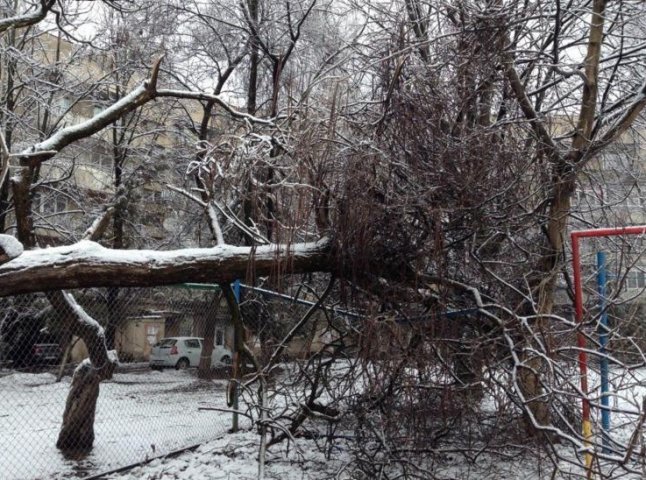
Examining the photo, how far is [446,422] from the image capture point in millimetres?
5043

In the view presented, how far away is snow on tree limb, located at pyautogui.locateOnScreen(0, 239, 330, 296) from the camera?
4.45 m

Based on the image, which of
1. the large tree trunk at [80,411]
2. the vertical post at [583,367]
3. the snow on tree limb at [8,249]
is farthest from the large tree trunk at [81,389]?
the vertical post at [583,367]

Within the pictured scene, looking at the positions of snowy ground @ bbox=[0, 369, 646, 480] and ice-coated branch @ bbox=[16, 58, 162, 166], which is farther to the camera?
ice-coated branch @ bbox=[16, 58, 162, 166]

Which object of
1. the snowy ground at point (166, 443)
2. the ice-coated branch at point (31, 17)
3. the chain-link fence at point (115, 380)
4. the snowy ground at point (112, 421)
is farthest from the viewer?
the ice-coated branch at point (31, 17)

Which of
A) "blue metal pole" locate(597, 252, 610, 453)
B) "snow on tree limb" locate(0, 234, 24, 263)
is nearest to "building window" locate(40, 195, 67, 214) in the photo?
"snow on tree limb" locate(0, 234, 24, 263)

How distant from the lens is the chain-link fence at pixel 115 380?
5992 millimetres

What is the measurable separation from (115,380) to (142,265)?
2629mm

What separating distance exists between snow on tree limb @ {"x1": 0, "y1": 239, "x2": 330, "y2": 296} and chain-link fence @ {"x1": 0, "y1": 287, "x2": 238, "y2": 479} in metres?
1.28

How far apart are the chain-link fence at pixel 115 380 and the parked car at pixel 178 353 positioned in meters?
0.01

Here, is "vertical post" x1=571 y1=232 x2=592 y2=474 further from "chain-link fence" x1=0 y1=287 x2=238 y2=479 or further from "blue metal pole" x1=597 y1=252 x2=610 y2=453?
"chain-link fence" x1=0 y1=287 x2=238 y2=479

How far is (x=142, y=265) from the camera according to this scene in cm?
483

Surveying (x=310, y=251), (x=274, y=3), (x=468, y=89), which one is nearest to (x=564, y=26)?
(x=468, y=89)

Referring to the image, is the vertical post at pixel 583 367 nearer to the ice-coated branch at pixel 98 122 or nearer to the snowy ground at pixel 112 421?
the snowy ground at pixel 112 421

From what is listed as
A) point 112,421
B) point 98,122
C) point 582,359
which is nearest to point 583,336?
point 582,359
